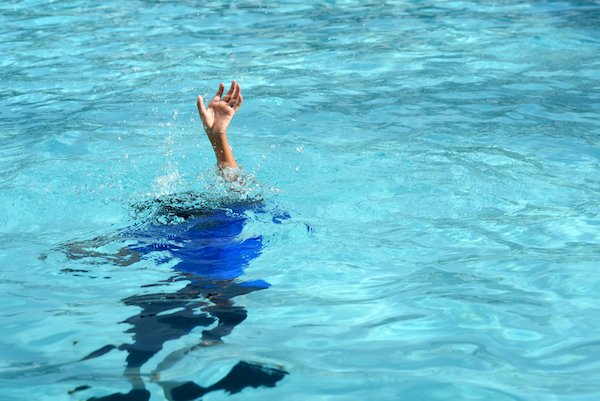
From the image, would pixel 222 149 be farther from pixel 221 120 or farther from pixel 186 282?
pixel 186 282

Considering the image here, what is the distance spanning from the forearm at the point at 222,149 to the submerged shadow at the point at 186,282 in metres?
0.30

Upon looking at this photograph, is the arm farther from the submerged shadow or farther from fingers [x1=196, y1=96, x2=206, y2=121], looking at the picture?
the submerged shadow

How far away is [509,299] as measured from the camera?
377cm

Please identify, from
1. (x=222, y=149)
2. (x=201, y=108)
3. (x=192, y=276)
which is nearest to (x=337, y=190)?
(x=222, y=149)

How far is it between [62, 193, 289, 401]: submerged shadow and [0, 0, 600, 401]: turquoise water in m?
0.04

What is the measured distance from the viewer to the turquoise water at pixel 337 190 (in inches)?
127

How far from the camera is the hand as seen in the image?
494cm

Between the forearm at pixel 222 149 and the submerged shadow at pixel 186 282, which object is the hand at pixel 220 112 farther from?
the submerged shadow at pixel 186 282

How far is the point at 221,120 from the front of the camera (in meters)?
4.97

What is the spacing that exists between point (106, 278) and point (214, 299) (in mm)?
723

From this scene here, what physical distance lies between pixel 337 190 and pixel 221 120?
36.4 inches

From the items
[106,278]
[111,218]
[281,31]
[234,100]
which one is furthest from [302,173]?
[281,31]

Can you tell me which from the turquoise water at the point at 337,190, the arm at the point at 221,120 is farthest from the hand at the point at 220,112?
the turquoise water at the point at 337,190

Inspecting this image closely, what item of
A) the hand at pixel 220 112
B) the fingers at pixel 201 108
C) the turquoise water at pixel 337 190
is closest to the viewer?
the turquoise water at pixel 337 190
